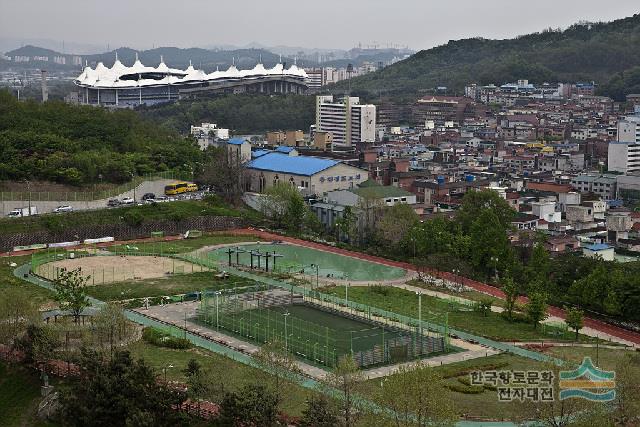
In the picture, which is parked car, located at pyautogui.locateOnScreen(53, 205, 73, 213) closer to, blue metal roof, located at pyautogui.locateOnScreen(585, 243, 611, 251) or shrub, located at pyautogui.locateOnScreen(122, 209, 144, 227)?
shrub, located at pyautogui.locateOnScreen(122, 209, 144, 227)

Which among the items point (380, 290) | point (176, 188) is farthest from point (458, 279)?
point (176, 188)

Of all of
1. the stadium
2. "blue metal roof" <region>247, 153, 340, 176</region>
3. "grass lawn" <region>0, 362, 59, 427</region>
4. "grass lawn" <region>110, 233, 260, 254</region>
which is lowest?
"grass lawn" <region>0, 362, 59, 427</region>

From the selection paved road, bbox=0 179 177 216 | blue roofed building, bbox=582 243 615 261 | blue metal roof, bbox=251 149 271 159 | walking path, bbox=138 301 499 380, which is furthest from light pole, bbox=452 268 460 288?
blue metal roof, bbox=251 149 271 159

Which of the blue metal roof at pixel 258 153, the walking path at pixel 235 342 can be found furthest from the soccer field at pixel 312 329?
the blue metal roof at pixel 258 153

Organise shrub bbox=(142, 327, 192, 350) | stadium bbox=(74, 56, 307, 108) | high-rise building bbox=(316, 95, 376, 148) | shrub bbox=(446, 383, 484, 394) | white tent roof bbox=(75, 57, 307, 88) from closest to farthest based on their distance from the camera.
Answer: shrub bbox=(446, 383, 484, 394) → shrub bbox=(142, 327, 192, 350) → high-rise building bbox=(316, 95, 376, 148) → white tent roof bbox=(75, 57, 307, 88) → stadium bbox=(74, 56, 307, 108)

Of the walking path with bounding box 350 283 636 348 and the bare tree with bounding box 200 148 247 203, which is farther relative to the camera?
the bare tree with bounding box 200 148 247 203

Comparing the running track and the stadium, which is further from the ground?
the stadium

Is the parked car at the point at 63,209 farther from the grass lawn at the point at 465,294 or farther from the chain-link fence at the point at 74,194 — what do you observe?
the grass lawn at the point at 465,294

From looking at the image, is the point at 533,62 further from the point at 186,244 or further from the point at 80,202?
the point at 186,244
